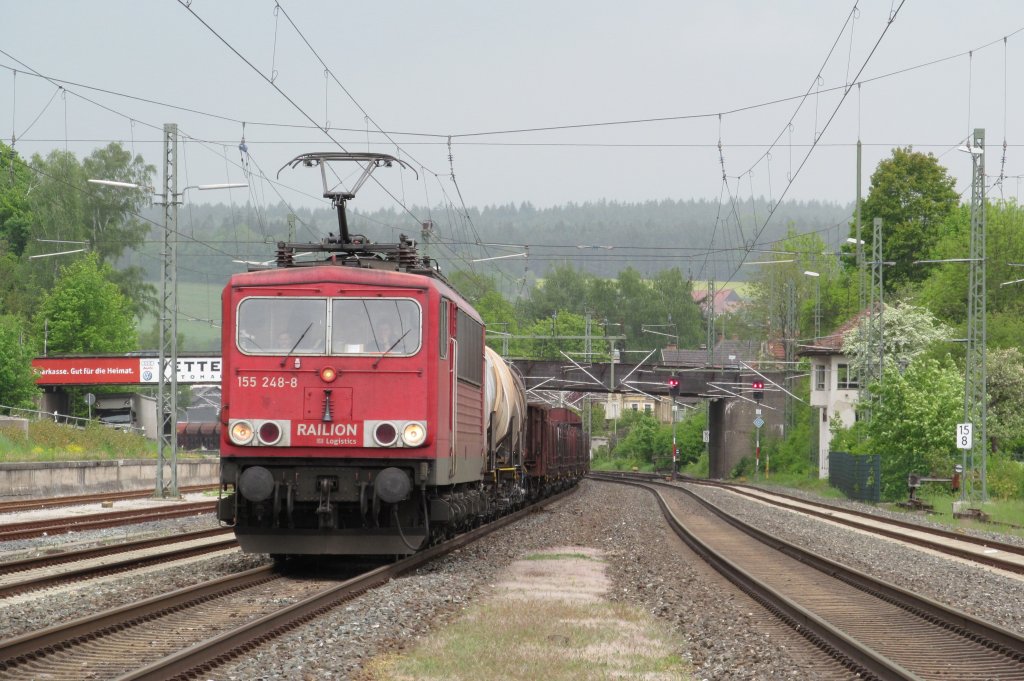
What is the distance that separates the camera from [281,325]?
14.5 meters

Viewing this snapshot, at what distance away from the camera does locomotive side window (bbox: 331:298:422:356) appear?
1443cm

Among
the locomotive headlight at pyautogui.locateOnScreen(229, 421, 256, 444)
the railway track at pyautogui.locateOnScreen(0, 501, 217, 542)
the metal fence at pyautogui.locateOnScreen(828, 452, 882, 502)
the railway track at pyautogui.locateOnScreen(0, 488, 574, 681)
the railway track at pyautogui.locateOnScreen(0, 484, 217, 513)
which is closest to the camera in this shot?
the railway track at pyautogui.locateOnScreen(0, 488, 574, 681)

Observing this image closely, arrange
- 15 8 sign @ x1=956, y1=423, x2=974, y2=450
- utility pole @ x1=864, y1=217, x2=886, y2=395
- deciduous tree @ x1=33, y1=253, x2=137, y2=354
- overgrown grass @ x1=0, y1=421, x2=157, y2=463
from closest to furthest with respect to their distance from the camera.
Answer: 1. 15 8 sign @ x1=956, y1=423, x2=974, y2=450
2. overgrown grass @ x1=0, y1=421, x2=157, y2=463
3. utility pole @ x1=864, y1=217, x2=886, y2=395
4. deciduous tree @ x1=33, y1=253, x2=137, y2=354

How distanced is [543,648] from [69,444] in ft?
128

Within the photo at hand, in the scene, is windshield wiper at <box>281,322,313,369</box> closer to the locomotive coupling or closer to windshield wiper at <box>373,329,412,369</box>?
windshield wiper at <box>373,329,412,369</box>

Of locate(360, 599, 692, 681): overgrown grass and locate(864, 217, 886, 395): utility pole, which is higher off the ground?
locate(864, 217, 886, 395): utility pole

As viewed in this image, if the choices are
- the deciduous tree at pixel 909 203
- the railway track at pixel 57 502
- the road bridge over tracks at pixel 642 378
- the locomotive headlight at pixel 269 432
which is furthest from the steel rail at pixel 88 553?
the deciduous tree at pixel 909 203

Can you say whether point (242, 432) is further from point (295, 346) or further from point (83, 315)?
point (83, 315)

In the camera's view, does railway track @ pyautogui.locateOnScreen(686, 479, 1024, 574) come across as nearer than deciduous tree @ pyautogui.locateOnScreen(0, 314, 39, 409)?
Yes

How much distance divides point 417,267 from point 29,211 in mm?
81160

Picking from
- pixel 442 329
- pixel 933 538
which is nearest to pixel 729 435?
pixel 933 538

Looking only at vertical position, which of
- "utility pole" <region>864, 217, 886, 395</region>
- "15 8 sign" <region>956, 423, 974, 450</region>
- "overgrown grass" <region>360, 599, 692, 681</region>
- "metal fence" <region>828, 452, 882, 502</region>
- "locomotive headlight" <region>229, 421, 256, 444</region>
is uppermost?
"utility pole" <region>864, 217, 886, 395</region>

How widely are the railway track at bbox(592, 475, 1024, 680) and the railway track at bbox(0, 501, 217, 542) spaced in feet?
35.6

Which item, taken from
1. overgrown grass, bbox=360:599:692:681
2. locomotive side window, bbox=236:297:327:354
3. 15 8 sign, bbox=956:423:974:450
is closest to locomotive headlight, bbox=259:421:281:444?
locomotive side window, bbox=236:297:327:354
